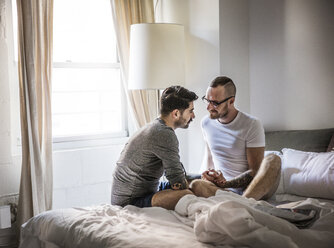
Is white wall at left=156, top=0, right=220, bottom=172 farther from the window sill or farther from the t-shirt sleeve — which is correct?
the t-shirt sleeve

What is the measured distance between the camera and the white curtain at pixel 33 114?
12.3ft

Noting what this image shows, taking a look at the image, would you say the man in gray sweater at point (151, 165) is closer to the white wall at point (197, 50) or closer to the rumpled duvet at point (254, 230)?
the rumpled duvet at point (254, 230)

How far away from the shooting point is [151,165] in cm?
286

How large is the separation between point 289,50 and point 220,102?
933 millimetres

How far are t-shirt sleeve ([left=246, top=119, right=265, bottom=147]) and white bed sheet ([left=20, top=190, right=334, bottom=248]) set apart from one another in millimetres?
796

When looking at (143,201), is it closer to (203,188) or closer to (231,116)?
(203,188)

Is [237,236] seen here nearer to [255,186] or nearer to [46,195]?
[255,186]

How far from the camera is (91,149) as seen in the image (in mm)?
4293

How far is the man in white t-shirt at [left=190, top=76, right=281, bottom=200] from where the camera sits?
121 inches

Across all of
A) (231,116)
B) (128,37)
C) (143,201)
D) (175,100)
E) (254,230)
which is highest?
(128,37)

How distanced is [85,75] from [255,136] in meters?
1.88

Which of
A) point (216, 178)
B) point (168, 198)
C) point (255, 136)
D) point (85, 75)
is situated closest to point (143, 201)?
point (168, 198)

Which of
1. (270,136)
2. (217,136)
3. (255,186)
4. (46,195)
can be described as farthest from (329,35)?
(46,195)

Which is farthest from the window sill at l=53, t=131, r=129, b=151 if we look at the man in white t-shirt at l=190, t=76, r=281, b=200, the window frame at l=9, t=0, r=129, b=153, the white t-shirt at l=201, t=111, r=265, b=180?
the white t-shirt at l=201, t=111, r=265, b=180
